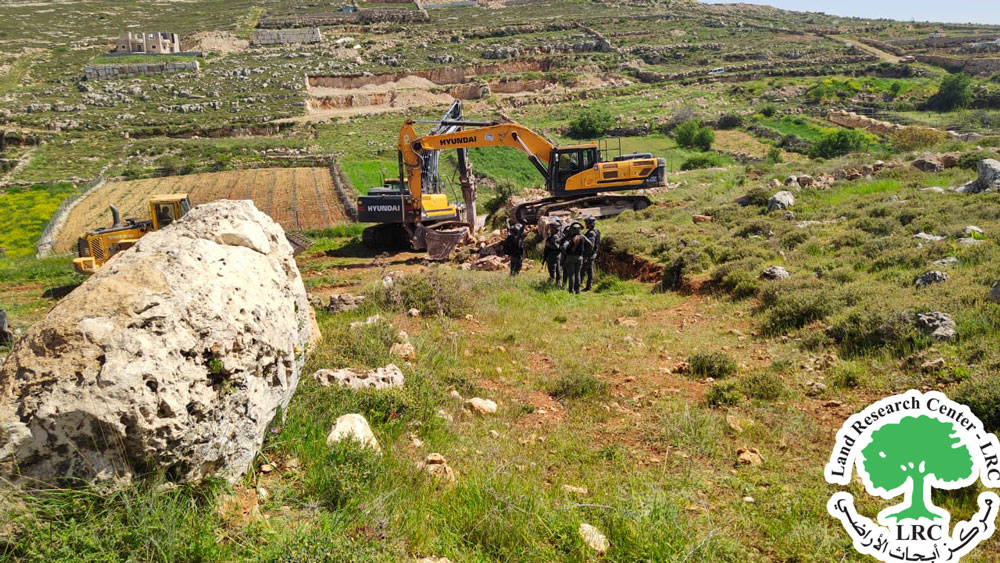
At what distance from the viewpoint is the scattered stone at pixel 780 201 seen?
16.0 meters

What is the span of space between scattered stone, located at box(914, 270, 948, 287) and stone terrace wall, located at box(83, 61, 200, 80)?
84.3 meters

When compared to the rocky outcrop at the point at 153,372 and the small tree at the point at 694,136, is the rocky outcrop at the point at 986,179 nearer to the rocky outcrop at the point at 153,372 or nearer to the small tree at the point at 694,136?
the rocky outcrop at the point at 153,372

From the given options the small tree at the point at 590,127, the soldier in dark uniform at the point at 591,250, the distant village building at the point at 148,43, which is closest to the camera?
the soldier in dark uniform at the point at 591,250

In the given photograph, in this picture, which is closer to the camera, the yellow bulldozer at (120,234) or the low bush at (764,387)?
the low bush at (764,387)

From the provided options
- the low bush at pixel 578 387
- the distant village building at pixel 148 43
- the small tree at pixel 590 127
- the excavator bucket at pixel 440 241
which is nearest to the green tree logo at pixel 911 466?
the low bush at pixel 578 387

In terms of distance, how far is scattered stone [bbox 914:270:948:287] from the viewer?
8461 millimetres

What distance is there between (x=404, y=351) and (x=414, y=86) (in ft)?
230

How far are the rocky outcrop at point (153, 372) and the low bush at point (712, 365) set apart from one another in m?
5.35

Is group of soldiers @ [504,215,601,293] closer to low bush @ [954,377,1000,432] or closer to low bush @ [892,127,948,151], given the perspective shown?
low bush @ [954,377,1000,432]

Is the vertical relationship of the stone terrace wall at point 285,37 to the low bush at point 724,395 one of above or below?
above

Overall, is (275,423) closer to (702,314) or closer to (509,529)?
(509,529)

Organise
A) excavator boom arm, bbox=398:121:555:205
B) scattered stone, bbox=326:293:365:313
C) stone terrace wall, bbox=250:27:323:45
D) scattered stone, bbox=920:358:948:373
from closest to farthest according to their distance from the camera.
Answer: scattered stone, bbox=920:358:948:373 < scattered stone, bbox=326:293:365:313 < excavator boom arm, bbox=398:121:555:205 < stone terrace wall, bbox=250:27:323:45

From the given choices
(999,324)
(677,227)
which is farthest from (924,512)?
(677,227)

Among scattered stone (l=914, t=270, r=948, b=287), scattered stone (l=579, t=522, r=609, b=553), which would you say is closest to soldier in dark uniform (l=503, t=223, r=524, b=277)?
scattered stone (l=914, t=270, r=948, b=287)
